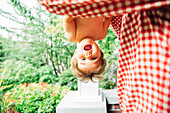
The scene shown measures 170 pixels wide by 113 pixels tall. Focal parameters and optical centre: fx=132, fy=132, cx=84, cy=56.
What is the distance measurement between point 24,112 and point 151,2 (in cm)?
242

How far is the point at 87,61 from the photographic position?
0.65 metres

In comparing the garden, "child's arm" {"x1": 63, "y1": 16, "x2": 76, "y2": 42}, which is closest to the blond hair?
"child's arm" {"x1": 63, "y1": 16, "x2": 76, "y2": 42}

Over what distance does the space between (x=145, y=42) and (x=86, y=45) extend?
0.89 ft

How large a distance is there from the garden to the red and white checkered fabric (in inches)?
91.0

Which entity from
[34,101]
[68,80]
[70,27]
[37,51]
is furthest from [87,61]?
[37,51]

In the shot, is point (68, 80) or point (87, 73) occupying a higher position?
point (87, 73)

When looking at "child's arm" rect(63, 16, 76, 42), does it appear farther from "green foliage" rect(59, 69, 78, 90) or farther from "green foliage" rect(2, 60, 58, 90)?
"green foliage" rect(2, 60, 58, 90)

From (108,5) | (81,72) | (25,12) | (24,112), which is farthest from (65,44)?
(108,5)

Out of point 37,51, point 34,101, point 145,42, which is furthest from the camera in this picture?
point 37,51

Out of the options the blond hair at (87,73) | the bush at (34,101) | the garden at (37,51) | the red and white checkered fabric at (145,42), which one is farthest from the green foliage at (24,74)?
the red and white checkered fabric at (145,42)

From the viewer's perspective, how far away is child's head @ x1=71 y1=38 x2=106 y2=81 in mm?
643

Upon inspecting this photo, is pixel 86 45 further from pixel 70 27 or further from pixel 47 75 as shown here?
pixel 47 75

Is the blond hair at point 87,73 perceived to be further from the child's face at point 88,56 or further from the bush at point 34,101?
the bush at point 34,101

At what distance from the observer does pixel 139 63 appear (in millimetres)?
508
